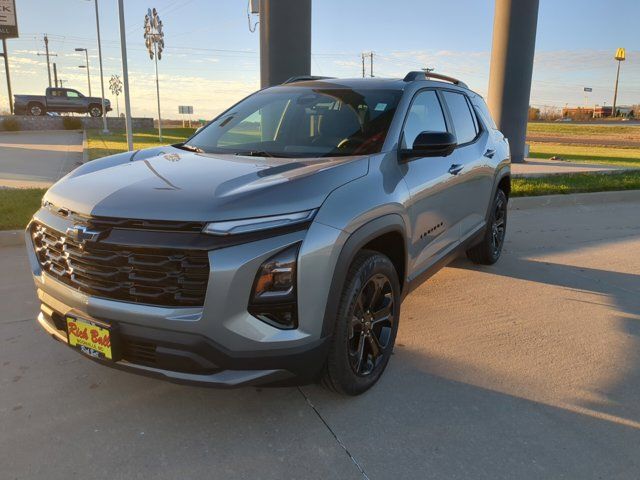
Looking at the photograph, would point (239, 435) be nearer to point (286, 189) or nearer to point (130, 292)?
point (130, 292)

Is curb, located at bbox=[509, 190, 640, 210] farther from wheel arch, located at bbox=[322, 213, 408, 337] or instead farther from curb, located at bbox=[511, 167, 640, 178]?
wheel arch, located at bbox=[322, 213, 408, 337]

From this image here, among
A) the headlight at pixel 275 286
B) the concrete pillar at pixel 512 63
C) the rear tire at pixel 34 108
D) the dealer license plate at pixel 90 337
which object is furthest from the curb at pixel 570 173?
the rear tire at pixel 34 108

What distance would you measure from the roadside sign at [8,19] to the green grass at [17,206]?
104ft

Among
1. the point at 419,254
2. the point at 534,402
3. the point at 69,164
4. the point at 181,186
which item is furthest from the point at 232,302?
the point at 69,164

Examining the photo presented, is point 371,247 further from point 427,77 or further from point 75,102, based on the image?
point 75,102

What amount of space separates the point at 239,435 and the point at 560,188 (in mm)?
9087

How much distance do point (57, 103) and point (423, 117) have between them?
4087 cm

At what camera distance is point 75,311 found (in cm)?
266

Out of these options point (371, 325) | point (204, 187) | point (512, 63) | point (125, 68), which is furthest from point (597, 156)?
point (204, 187)

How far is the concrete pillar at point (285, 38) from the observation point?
9.35 m

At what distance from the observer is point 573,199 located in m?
9.83

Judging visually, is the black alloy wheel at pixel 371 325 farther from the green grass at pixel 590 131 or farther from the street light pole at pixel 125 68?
the green grass at pixel 590 131

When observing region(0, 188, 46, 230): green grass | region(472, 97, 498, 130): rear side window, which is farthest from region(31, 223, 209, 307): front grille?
region(0, 188, 46, 230): green grass

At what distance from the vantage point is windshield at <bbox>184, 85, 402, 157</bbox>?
3.50 meters
